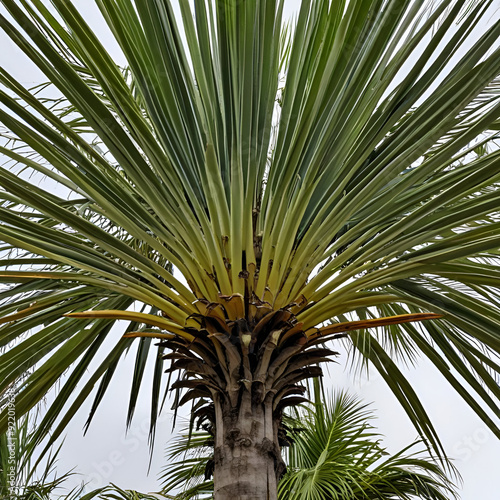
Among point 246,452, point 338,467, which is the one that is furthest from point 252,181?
point 338,467

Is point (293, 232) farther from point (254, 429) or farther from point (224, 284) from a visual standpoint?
point (254, 429)

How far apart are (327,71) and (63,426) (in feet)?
5.48

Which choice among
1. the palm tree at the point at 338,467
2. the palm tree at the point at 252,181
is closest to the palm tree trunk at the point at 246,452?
the palm tree at the point at 252,181

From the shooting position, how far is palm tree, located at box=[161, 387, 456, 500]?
4.14 meters

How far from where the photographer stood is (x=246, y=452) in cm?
162

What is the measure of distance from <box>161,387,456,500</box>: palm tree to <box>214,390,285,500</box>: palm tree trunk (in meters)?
2.09

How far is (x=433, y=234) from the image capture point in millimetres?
1780

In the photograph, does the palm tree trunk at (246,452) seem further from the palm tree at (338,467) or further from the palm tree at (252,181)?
the palm tree at (338,467)

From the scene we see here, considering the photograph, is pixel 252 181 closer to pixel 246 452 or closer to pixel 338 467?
pixel 246 452

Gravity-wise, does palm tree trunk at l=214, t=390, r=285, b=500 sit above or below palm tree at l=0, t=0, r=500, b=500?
below

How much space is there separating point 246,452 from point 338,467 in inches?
116

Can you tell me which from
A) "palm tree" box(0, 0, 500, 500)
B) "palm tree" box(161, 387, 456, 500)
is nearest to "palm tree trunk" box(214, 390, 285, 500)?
"palm tree" box(0, 0, 500, 500)

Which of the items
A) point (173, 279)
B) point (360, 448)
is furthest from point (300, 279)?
point (360, 448)

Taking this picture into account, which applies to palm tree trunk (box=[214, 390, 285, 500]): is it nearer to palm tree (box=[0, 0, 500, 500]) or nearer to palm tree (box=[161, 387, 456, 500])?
palm tree (box=[0, 0, 500, 500])
